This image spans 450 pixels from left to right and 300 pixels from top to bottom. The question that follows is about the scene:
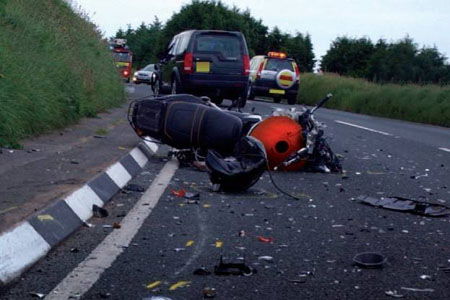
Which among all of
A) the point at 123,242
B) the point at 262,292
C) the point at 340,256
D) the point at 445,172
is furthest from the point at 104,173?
the point at 445,172

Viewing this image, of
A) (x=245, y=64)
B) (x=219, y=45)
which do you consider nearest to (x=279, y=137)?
(x=245, y=64)

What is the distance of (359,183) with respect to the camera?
8.66 meters

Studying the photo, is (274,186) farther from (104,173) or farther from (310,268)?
(310,268)

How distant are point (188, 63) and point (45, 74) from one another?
8.26 metres

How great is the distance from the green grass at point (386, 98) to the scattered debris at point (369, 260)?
24.0 m

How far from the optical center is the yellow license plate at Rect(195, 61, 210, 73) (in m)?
20.8

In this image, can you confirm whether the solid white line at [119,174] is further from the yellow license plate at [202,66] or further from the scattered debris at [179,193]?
the yellow license plate at [202,66]

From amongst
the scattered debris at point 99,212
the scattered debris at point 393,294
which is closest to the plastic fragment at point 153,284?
the scattered debris at point 393,294

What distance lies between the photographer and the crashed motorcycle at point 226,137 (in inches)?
294

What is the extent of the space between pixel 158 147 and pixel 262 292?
23.8 feet

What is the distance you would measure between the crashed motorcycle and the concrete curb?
89cm

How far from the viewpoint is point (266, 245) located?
5266 mm

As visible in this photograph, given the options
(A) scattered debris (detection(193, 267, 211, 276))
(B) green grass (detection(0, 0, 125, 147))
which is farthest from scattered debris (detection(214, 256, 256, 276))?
(B) green grass (detection(0, 0, 125, 147))

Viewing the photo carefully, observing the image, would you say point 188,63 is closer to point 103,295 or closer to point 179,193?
point 179,193
